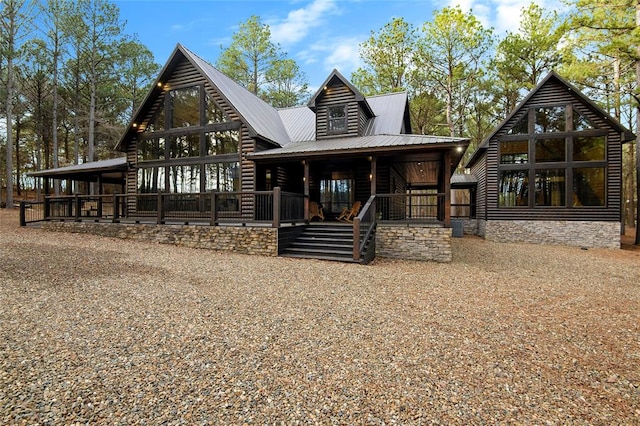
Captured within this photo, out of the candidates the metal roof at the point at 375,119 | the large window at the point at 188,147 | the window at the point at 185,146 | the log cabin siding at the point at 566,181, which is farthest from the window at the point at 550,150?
the window at the point at 185,146

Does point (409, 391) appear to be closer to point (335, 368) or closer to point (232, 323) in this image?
point (335, 368)

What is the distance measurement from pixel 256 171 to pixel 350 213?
4075 millimetres

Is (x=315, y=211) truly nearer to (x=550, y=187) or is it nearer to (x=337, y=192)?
(x=337, y=192)

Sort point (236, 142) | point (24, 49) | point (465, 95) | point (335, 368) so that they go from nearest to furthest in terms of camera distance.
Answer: point (335, 368)
point (236, 142)
point (24, 49)
point (465, 95)

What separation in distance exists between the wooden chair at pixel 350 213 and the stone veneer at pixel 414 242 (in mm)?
2513

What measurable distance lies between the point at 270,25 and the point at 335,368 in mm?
27360

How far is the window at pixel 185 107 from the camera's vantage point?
13359 millimetres

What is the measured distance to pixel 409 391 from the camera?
2865mm

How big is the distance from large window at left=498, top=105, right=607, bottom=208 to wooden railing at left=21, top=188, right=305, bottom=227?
1107cm

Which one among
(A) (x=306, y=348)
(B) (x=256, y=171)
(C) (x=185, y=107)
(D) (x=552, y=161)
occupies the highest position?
(C) (x=185, y=107)

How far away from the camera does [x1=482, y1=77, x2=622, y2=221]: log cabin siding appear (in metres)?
13.9

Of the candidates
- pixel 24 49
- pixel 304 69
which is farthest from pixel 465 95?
pixel 24 49

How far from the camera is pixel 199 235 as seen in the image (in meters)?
10.9

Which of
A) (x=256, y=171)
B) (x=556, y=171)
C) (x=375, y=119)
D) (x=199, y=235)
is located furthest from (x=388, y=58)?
(x=199, y=235)
